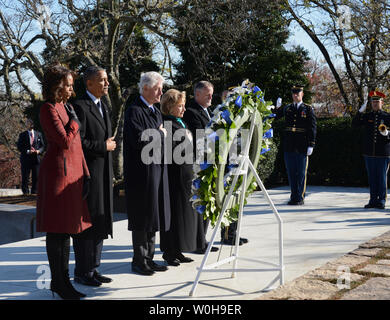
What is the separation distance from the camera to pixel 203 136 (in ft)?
14.0

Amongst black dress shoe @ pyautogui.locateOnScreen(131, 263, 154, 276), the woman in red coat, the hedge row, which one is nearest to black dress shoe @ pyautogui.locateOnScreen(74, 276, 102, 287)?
the woman in red coat

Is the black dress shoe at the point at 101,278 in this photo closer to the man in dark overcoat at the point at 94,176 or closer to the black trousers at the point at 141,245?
the man in dark overcoat at the point at 94,176

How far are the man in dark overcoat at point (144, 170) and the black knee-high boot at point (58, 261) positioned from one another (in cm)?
92

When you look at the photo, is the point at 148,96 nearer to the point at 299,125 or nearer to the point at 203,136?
the point at 203,136

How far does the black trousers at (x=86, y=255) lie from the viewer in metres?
A: 4.49

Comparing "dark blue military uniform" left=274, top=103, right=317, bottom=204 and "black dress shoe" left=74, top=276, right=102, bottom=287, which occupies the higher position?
"dark blue military uniform" left=274, top=103, right=317, bottom=204

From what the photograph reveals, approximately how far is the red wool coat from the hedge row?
9.63 metres

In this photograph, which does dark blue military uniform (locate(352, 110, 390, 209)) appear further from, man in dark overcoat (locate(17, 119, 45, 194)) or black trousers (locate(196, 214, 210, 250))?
man in dark overcoat (locate(17, 119, 45, 194))

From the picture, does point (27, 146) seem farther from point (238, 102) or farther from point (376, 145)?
point (238, 102)

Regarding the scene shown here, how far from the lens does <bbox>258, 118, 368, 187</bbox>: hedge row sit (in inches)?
533

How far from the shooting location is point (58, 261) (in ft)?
13.1

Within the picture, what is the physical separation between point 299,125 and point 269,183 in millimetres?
4458

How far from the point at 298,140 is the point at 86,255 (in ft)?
19.3
